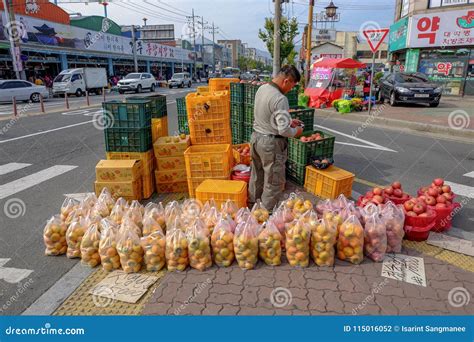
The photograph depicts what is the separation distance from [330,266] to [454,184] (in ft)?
13.5

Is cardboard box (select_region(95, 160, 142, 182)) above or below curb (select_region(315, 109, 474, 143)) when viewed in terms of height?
above

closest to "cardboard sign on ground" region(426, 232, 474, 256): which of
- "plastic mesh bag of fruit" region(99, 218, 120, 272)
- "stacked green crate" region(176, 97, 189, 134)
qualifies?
"plastic mesh bag of fruit" region(99, 218, 120, 272)

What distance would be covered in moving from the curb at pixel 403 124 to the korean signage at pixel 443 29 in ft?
33.8

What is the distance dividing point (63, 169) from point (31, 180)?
81cm

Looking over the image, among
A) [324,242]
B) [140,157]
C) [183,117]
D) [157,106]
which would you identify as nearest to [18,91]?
[183,117]

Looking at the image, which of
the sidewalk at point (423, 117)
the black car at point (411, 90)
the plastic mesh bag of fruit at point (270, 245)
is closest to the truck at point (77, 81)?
the sidewalk at point (423, 117)

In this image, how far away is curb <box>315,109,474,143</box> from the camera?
1052cm

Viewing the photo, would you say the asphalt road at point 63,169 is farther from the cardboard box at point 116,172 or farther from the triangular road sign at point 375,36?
the triangular road sign at point 375,36

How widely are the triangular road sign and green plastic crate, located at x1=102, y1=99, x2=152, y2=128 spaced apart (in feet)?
33.2

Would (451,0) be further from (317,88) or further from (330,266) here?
(330,266)

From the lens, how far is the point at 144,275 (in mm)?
3539

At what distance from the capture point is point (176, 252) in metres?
3.55

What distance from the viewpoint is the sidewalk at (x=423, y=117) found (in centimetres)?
1108

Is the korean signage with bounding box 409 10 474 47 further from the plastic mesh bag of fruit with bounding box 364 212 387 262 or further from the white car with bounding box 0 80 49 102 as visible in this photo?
the white car with bounding box 0 80 49 102
